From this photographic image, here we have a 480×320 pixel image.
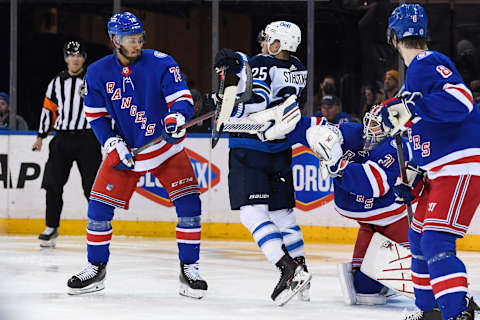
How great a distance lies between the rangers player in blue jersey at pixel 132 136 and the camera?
14.1 ft

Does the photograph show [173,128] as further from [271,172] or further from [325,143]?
[325,143]

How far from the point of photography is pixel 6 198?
6965 millimetres

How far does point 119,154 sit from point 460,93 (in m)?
1.64

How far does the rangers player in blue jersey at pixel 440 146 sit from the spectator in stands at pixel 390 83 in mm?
3473

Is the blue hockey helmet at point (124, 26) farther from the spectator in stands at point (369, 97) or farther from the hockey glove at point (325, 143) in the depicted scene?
the spectator in stands at point (369, 97)

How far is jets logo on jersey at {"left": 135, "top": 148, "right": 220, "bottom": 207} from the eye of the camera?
6.82 metres

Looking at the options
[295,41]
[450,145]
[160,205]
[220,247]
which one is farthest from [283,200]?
[160,205]

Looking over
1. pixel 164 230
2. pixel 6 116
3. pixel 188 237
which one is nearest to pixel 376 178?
pixel 188 237

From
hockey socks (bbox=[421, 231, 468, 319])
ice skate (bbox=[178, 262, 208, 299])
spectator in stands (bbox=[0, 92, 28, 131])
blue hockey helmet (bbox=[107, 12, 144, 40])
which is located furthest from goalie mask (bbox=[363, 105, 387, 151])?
spectator in stands (bbox=[0, 92, 28, 131])

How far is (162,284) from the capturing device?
4.69m

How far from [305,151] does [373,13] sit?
1055 millimetres

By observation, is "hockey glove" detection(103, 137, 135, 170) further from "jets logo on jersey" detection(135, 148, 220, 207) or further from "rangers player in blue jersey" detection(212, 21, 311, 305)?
"jets logo on jersey" detection(135, 148, 220, 207)

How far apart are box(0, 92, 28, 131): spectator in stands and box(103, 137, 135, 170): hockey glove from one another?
3.03 m

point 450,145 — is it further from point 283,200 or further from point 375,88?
point 375,88
